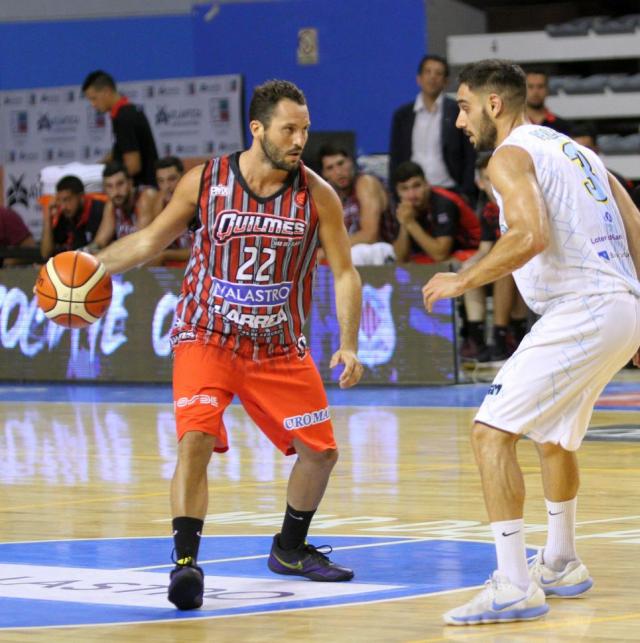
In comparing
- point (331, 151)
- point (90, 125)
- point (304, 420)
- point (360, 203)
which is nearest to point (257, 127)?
point (304, 420)

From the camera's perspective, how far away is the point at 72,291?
6.63 meters

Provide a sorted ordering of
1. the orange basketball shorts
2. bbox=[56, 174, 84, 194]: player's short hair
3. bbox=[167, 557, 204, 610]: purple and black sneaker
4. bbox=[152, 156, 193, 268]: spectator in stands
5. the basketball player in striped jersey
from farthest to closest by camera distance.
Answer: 1. bbox=[56, 174, 84, 194]: player's short hair
2. bbox=[152, 156, 193, 268]: spectator in stands
3. the basketball player in striped jersey
4. the orange basketball shorts
5. bbox=[167, 557, 204, 610]: purple and black sneaker

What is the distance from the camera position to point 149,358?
15.4 metres

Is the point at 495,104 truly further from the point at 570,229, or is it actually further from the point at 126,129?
the point at 126,129

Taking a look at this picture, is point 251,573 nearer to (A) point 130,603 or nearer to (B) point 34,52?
(A) point 130,603

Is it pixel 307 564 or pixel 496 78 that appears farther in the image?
pixel 307 564

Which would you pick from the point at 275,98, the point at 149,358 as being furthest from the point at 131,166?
the point at 275,98

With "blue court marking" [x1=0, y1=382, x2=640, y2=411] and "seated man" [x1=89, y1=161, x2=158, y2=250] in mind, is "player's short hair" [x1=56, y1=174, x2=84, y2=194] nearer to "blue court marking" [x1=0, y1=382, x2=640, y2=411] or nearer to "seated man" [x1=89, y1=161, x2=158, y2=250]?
"seated man" [x1=89, y1=161, x2=158, y2=250]

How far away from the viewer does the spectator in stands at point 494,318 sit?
14375 millimetres

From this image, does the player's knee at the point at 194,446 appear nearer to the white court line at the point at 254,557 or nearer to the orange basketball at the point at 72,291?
the white court line at the point at 254,557

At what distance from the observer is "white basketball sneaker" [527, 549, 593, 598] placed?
560 cm

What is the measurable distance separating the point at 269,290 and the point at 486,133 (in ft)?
3.41

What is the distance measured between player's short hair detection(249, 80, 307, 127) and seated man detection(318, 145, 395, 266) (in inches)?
329

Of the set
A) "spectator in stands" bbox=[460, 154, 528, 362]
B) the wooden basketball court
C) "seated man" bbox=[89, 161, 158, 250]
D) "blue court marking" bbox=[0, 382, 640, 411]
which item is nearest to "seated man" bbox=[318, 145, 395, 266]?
"spectator in stands" bbox=[460, 154, 528, 362]
